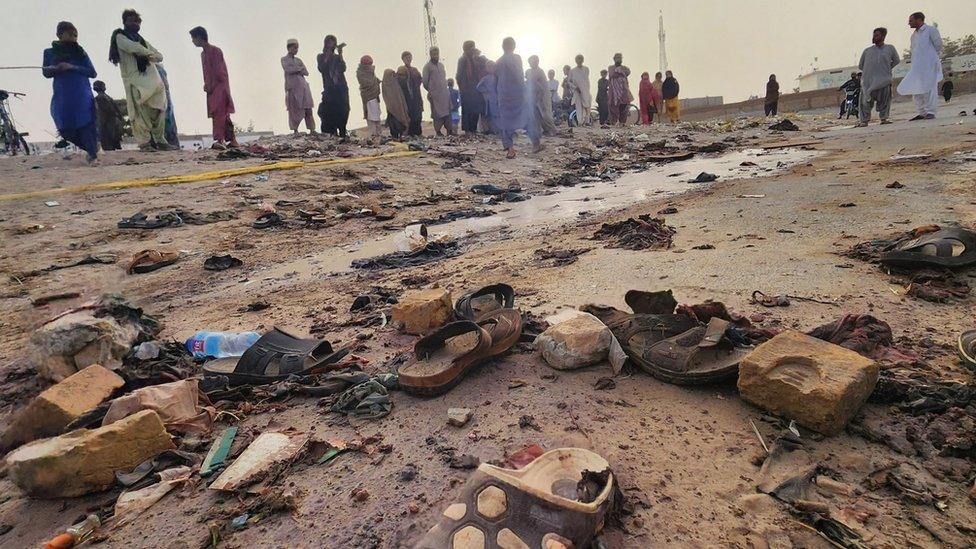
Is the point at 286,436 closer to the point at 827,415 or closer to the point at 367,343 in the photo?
the point at 367,343

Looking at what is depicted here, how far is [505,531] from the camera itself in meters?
1.01

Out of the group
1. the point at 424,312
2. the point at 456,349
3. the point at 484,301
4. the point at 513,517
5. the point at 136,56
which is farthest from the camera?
the point at 136,56

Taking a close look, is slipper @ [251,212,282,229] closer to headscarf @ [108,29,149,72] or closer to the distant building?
headscarf @ [108,29,149,72]

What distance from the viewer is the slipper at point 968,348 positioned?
5.00 ft

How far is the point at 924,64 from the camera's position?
1020 centimetres

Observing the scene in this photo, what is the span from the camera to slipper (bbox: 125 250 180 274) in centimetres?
414

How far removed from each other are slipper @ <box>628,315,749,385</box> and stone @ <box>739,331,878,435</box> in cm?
11

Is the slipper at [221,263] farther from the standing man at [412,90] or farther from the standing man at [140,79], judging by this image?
the standing man at [412,90]

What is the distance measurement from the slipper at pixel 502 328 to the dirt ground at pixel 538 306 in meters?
0.08

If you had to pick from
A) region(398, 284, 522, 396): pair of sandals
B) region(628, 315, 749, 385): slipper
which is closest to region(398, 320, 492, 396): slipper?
region(398, 284, 522, 396): pair of sandals

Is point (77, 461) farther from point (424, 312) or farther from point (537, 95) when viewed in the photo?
point (537, 95)

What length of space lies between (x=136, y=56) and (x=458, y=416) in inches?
362

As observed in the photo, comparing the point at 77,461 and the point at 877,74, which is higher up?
the point at 877,74

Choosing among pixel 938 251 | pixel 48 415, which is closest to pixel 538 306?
pixel 938 251
